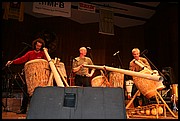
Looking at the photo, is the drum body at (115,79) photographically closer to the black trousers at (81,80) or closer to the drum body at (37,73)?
the black trousers at (81,80)

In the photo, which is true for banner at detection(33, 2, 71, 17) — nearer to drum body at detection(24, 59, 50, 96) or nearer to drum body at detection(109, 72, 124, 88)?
drum body at detection(24, 59, 50, 96)

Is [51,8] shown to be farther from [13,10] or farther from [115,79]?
[115,79]

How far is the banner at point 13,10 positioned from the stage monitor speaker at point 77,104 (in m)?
4.07

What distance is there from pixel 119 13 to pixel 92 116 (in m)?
5.89

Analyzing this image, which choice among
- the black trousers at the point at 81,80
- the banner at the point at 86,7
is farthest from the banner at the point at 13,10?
the black trousers at the point at 81,80

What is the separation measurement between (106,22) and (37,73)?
367 centimetres

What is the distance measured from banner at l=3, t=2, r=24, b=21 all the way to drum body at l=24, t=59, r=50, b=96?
270cm

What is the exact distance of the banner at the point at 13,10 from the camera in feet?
16.7

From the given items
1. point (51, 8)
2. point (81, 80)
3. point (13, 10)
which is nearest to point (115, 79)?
point (81, 80)

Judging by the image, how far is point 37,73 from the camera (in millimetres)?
2889

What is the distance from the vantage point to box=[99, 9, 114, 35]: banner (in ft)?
19.9

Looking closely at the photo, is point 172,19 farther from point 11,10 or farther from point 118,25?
point 11,10

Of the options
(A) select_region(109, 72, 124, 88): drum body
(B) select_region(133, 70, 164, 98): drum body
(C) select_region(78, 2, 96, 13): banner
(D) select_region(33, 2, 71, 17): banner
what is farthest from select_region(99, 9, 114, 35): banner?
(B) select_region(133, 70, 164, 98): drum body

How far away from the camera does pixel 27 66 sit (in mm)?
2914
